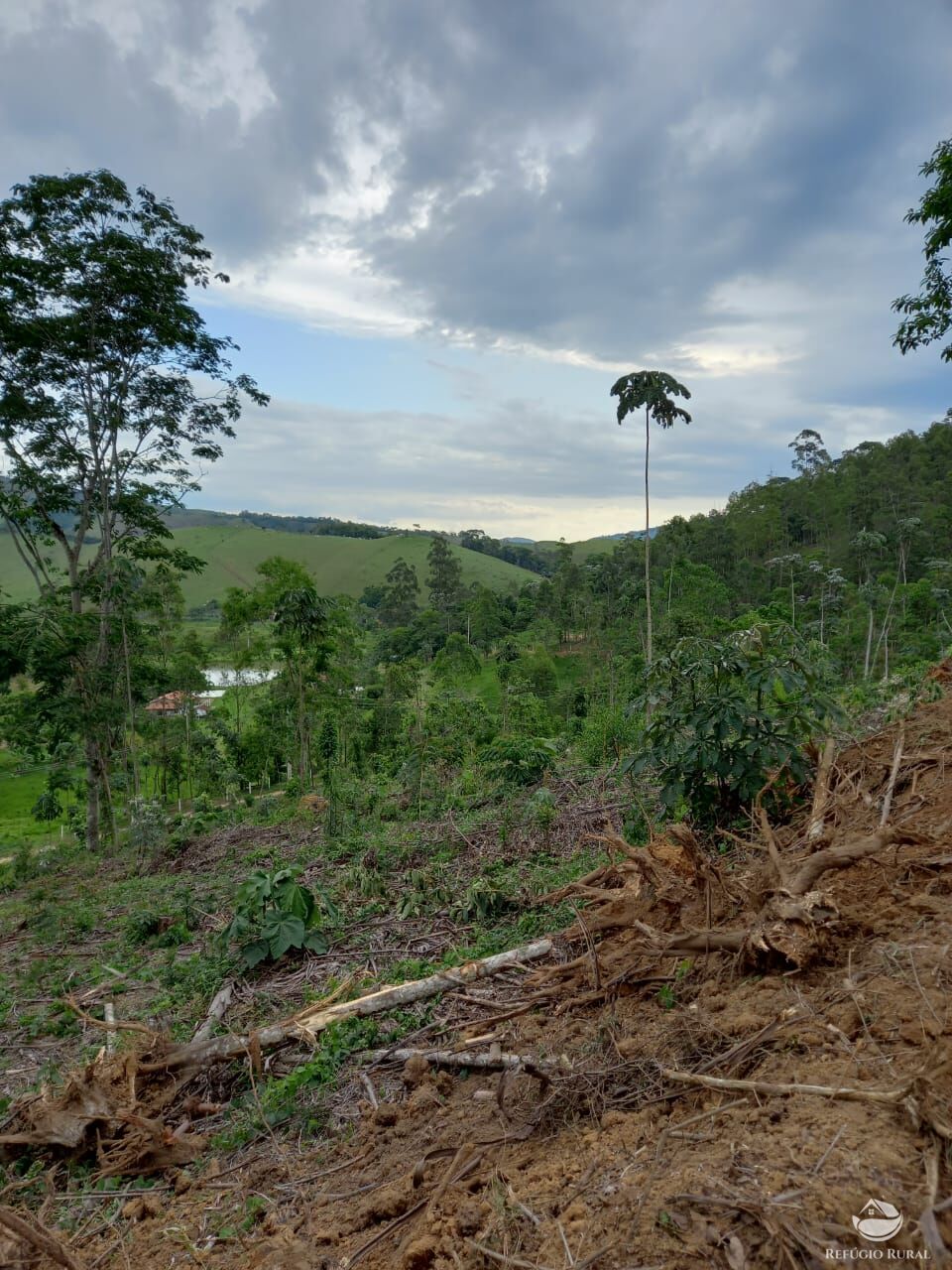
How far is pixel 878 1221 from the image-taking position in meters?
1.32

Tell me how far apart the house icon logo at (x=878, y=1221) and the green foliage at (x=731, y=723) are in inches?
105

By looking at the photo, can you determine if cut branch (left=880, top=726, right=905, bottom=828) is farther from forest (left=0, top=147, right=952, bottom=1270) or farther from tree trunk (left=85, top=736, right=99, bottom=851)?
tree trunk (left=85, top=736, right=99, bottom=851)

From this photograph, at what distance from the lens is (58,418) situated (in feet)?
36.2

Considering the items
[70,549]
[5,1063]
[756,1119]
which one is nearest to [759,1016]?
[756,1119]

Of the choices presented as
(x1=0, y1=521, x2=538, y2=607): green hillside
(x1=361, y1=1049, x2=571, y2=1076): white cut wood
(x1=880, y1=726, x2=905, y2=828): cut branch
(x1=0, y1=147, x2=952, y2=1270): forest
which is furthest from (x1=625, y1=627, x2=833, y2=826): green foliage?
(x1=0, y1=521, x2=538, y2=607): green hillside

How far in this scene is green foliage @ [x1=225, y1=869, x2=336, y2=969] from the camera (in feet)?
14.8

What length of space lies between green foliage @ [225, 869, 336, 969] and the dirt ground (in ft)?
4.31

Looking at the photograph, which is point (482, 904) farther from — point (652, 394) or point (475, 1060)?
point (652, 394)

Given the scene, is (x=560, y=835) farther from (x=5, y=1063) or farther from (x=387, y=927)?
(x=5, y=1063)

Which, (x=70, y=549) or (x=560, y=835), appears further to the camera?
(x=70, y=549)

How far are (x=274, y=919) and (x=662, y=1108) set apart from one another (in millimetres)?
3273

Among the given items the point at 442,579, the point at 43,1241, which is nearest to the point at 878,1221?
the point at 43,1241

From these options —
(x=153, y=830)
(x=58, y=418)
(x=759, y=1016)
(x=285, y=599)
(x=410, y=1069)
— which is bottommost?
(x=153, y=830)

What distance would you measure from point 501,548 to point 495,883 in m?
95.4
